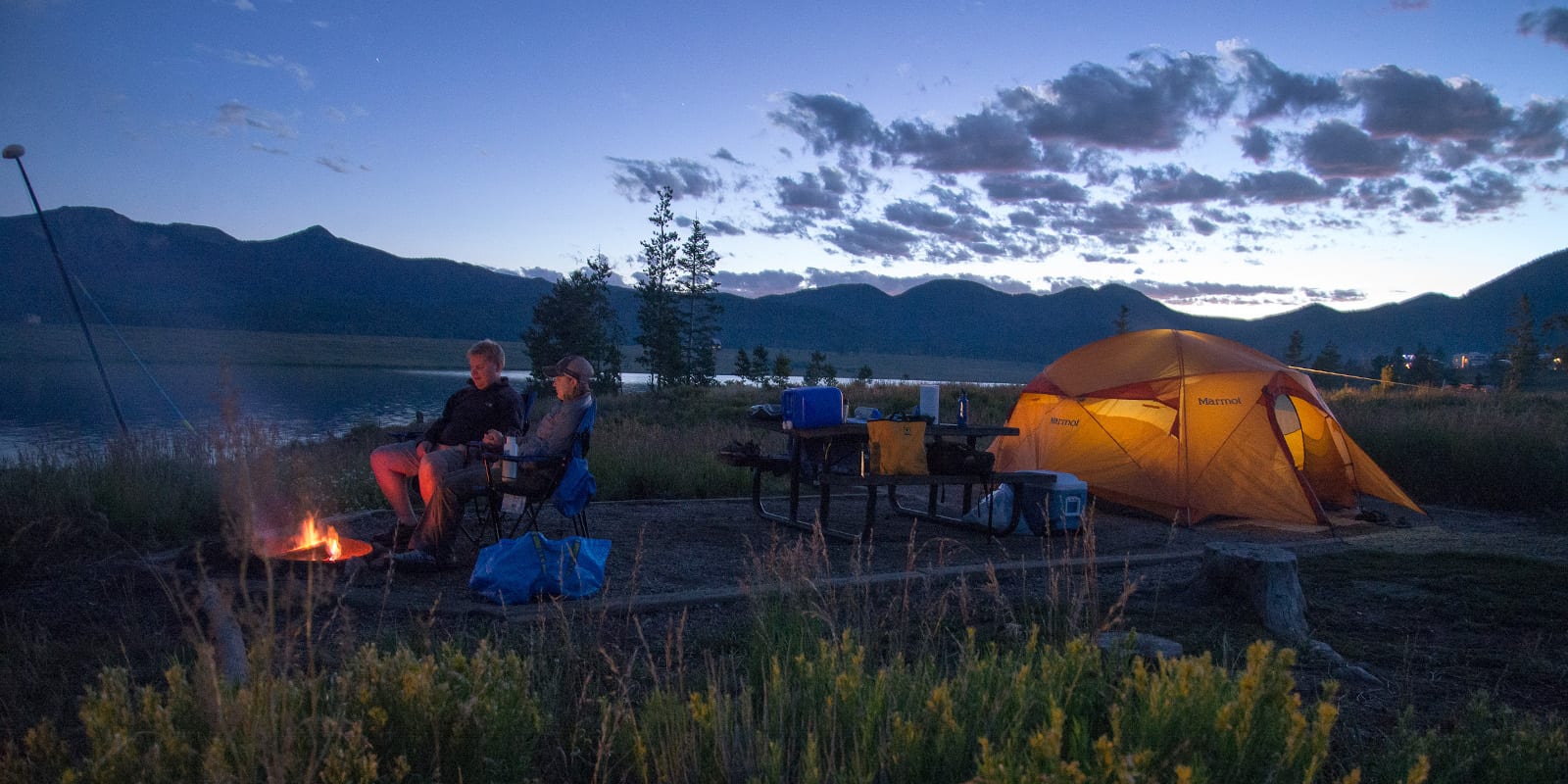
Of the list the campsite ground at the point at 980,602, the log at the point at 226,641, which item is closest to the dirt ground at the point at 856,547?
the campsite ground at the point at 980,602

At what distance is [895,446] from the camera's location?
6.11 metres

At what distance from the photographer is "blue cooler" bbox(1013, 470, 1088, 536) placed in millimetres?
6801

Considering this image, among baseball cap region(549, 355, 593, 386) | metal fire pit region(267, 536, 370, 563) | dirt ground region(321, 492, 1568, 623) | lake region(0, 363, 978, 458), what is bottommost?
lake region(0, 363, 978, 458)

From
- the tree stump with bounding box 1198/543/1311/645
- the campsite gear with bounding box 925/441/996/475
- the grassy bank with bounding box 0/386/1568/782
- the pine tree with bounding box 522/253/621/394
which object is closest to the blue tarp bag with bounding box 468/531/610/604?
the grassy bank with bounding box 0/386/1568/782

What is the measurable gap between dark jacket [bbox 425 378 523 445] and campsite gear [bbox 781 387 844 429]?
1860 millimetres

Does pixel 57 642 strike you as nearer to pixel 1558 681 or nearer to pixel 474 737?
pixel 474 737

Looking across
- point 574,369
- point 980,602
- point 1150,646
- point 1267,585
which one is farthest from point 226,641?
point 1267,585

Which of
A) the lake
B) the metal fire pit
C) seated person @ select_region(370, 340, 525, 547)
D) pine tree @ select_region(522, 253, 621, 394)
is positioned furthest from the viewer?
pine tree @ select_region(522, 253, 621, 394)

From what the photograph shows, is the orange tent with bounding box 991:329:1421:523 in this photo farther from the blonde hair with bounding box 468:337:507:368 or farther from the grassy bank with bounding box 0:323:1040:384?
the grassy bank with bounding box 0:323:1040:384

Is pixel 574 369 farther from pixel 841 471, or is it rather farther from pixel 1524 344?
pixel 1524 344

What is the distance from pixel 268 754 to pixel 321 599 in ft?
1.46

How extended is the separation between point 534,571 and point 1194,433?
6174 millimetres

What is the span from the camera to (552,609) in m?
3.96

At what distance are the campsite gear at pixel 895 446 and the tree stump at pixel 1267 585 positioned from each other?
2.18 metres
